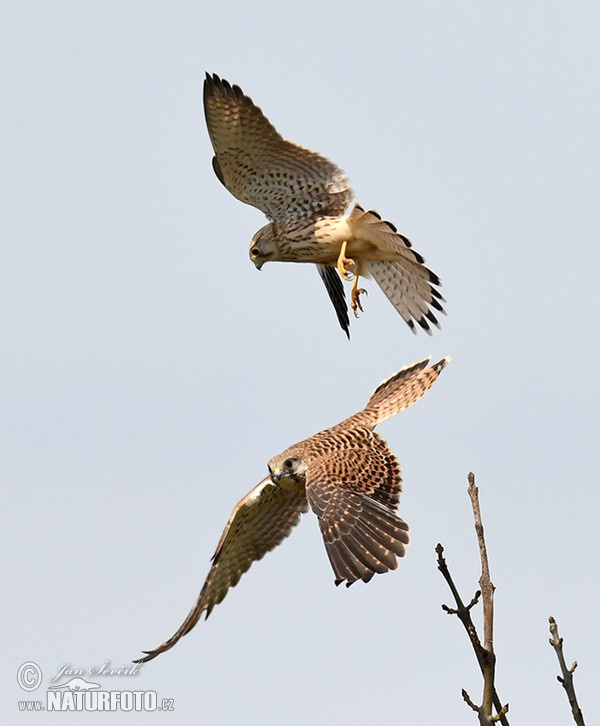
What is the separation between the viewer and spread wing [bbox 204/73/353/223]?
376 inches

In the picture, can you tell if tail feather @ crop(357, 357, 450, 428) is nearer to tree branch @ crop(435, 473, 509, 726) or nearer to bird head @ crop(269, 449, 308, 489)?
bird head @ crop(269, 449, 308, 489)

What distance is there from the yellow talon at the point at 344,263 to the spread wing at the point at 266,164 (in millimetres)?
414

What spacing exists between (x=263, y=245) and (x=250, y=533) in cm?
257

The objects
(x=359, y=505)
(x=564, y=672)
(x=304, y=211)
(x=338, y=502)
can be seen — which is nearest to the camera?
(x=564, y=672)

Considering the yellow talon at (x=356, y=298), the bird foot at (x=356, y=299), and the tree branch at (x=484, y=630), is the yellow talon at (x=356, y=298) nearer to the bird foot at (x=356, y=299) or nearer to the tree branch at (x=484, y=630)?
the bird foot at (x=356, y=299)

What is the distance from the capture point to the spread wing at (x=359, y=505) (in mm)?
6414

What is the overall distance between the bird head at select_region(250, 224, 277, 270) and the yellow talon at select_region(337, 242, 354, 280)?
0.73 meters

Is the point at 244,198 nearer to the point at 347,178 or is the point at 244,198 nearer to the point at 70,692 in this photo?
the point at 347,178

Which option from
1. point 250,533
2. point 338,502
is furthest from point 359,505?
point 250,533

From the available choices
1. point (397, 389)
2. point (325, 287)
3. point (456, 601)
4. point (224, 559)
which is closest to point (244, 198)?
point (325, 287)

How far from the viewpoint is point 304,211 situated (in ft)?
32.4

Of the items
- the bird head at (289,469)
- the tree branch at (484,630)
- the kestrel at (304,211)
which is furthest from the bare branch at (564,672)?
the kestrel at (304,211)

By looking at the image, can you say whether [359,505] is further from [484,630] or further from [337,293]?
[337,293]

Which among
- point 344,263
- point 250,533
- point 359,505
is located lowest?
point 359,505
